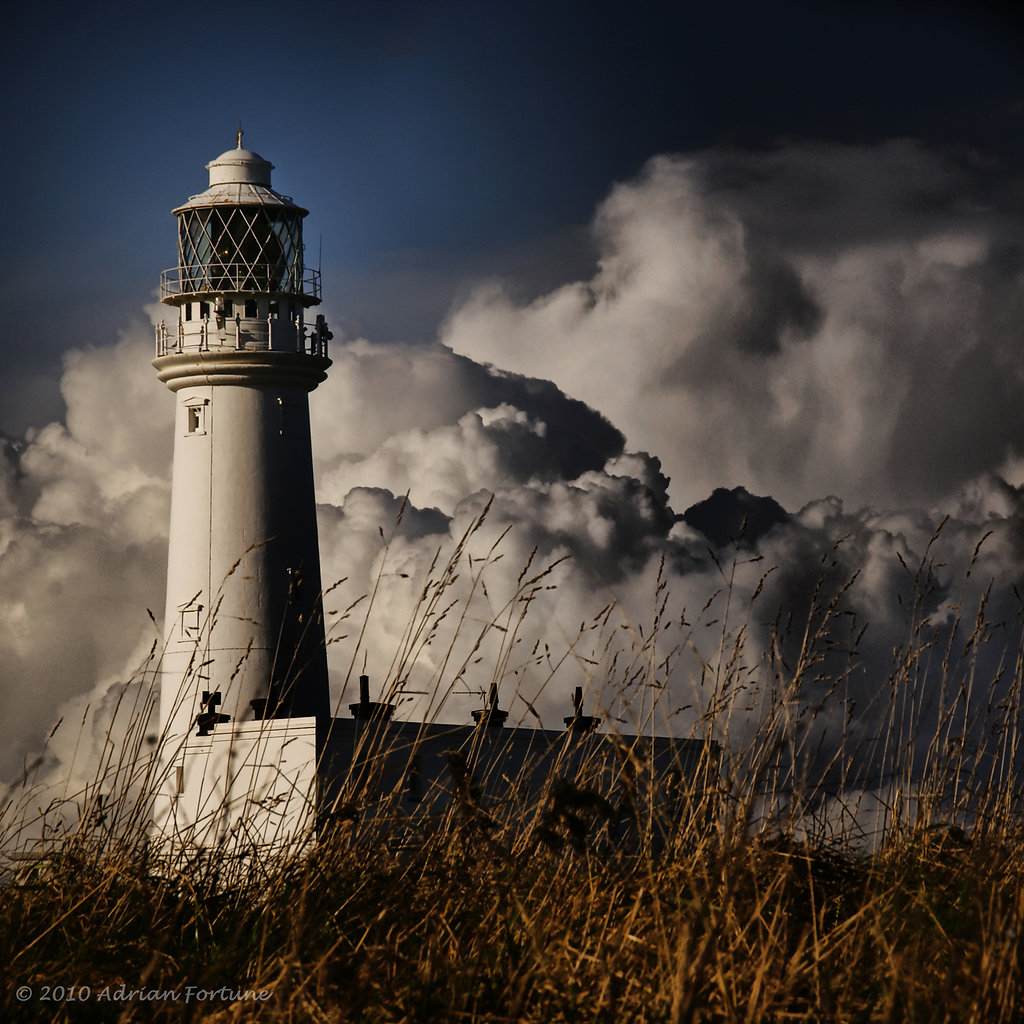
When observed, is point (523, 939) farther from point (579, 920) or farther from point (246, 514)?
point (246, 514)

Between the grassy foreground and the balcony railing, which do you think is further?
the balcony railing

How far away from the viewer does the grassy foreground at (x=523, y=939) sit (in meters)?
2.20

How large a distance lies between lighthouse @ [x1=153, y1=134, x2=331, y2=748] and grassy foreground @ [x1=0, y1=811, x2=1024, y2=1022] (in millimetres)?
10686

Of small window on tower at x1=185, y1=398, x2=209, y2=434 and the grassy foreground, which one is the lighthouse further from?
the grassy foreground

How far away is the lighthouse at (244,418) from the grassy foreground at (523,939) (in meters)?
10.7

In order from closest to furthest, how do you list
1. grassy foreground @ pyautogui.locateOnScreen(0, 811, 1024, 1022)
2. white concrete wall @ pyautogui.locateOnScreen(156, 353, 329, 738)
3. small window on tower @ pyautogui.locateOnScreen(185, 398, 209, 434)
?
grassy foreground @ pyautogui.locateOnScreen(0, 811, 1024, 1022) → white concrete wall @ pyautogui.locateOnScreen(156, 353, 329, 738) → small window on tower @ pyautogui.locateOnScreen(185, 398, 209, 434)

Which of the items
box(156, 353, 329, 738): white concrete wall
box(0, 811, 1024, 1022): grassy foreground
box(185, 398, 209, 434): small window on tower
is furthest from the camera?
box(185, 398, 209, 434): small window on tower

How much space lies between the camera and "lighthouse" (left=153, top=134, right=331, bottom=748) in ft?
45.8

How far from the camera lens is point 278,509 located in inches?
561

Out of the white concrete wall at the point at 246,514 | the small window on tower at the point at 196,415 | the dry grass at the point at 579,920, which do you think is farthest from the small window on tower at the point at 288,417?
the dry grass at the point at 579,920

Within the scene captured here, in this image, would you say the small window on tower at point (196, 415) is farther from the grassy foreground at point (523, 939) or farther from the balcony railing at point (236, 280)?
the grassy foreground at point (523, 939)

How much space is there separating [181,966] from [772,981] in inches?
42.9

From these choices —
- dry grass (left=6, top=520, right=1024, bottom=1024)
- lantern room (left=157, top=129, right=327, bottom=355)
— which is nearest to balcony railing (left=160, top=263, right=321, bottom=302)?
lantern room (left=157, top=129, right=327, bottom=355)

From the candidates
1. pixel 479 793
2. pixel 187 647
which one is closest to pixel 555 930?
pixel 479 793
